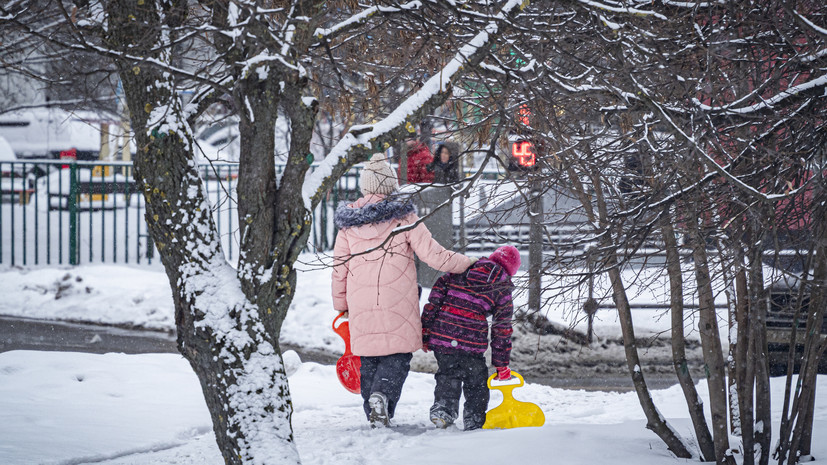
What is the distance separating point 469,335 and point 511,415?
60 cm

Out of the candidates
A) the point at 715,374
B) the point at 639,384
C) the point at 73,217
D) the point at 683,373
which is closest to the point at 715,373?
the point at 715,374

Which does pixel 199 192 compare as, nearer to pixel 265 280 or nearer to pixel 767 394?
pixel 265 280

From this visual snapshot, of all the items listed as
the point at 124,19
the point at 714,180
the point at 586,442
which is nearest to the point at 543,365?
the point at 586,442

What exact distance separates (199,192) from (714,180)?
7.22 ft

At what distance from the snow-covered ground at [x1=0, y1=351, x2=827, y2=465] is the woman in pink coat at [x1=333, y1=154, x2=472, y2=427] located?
0.32 metres

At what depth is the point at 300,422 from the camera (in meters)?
5.12

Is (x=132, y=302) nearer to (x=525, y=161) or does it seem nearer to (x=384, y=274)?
(x=384, y=274)

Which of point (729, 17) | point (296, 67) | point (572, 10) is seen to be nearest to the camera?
point (296, 67)

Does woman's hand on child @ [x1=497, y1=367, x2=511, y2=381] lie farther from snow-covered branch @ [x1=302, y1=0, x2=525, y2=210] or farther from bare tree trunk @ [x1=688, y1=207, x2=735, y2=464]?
snow-covered branch @ [x1=302, y1=0, x2=525, y2=210]

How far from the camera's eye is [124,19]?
10.0ft

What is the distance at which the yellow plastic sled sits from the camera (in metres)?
4.74

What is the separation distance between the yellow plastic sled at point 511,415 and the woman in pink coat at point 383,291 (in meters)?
0.62

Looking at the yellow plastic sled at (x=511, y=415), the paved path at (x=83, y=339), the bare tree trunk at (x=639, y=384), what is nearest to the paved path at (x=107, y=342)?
the paved path at (x=83, y=339)

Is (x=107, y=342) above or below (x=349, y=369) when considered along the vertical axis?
below
